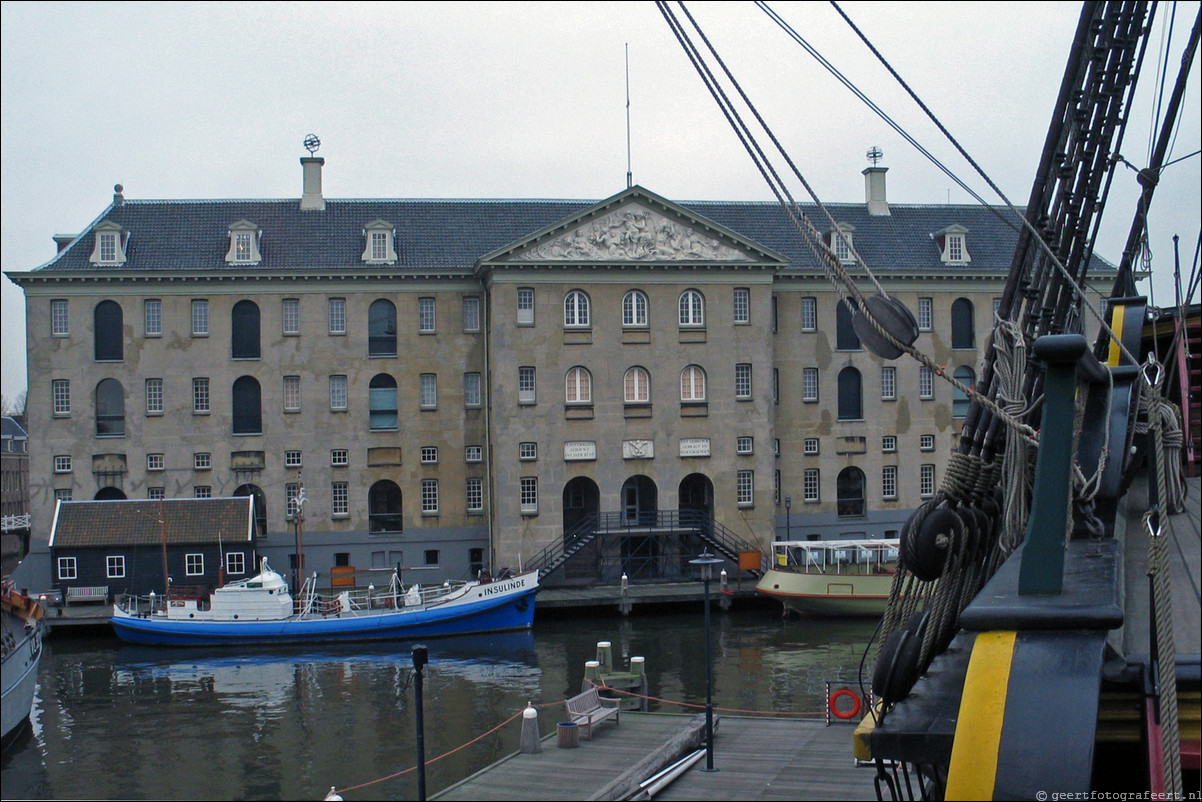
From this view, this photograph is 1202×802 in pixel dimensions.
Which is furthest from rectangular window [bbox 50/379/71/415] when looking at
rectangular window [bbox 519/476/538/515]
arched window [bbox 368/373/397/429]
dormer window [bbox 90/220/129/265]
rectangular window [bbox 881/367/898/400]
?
rectangular window [bbox 881/367/898/400]

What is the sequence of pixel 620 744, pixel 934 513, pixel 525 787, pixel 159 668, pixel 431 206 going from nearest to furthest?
pixel 934 513
pixel 525 787
pixel 620 744
pixel 159 668
pixel 431 206

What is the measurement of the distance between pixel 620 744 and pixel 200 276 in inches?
1410

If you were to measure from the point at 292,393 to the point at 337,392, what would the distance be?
6.52ft

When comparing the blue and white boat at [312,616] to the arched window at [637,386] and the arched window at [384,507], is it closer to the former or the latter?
the arched window at [384,507]

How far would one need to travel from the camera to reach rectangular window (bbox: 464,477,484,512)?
50.8 metres

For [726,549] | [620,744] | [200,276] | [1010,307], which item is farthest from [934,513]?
[200,276]

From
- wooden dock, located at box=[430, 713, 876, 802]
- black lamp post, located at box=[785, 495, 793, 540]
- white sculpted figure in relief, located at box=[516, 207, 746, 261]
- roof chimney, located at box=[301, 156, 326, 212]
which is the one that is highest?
roof chimney, located at box=[301, 156, 326, 212]

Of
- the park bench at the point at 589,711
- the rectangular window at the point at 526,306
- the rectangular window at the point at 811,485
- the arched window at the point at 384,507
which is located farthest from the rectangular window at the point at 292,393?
the park bench at the point at 589,711

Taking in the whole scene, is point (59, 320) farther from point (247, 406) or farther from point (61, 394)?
point (247, 406)

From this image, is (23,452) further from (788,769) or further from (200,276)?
(788,769)

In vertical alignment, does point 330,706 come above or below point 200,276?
below

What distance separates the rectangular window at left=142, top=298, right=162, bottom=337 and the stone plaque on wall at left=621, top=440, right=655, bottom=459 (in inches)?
838

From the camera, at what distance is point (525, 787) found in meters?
18.1

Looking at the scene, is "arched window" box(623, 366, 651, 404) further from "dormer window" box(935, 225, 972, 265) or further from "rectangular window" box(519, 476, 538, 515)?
"dormer window" box(935, 225, 972, 265)
